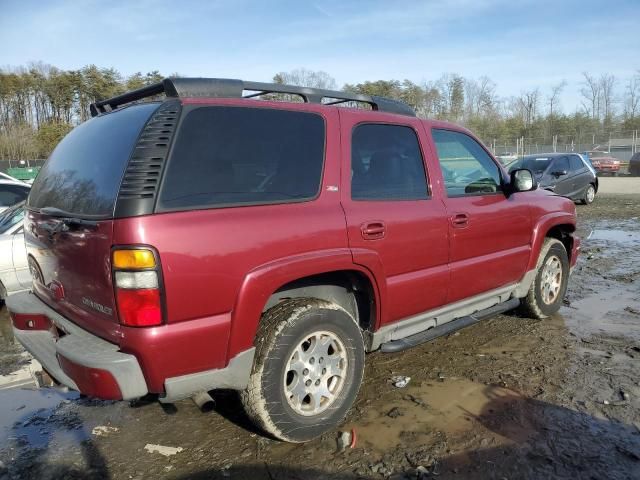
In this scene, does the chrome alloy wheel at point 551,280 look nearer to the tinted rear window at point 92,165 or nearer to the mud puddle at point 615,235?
the tinted rear window at point 92,165

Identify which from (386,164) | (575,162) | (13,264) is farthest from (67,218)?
(575,162)

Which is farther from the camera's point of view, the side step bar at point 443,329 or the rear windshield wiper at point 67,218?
the side step bar at point 443,329

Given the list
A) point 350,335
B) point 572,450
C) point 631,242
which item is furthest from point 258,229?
point 631,242

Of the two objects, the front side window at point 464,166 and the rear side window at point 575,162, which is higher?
the front side window at point 464,166

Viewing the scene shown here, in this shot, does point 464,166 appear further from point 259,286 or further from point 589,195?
point 589,195

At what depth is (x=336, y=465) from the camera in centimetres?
268

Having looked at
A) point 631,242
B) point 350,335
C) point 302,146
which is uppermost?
point 302,146

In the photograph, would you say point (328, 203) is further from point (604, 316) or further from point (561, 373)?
point (604, 316)

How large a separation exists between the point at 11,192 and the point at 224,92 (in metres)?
6.74

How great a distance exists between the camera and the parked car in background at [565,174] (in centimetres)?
1362

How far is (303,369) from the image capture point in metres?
2.85

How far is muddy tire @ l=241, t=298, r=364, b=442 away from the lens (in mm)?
2658

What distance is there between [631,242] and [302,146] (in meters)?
8.26

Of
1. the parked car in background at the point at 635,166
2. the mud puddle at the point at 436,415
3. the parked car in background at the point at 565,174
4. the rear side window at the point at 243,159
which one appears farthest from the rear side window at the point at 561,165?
the parked car in background at the point at 635,166
